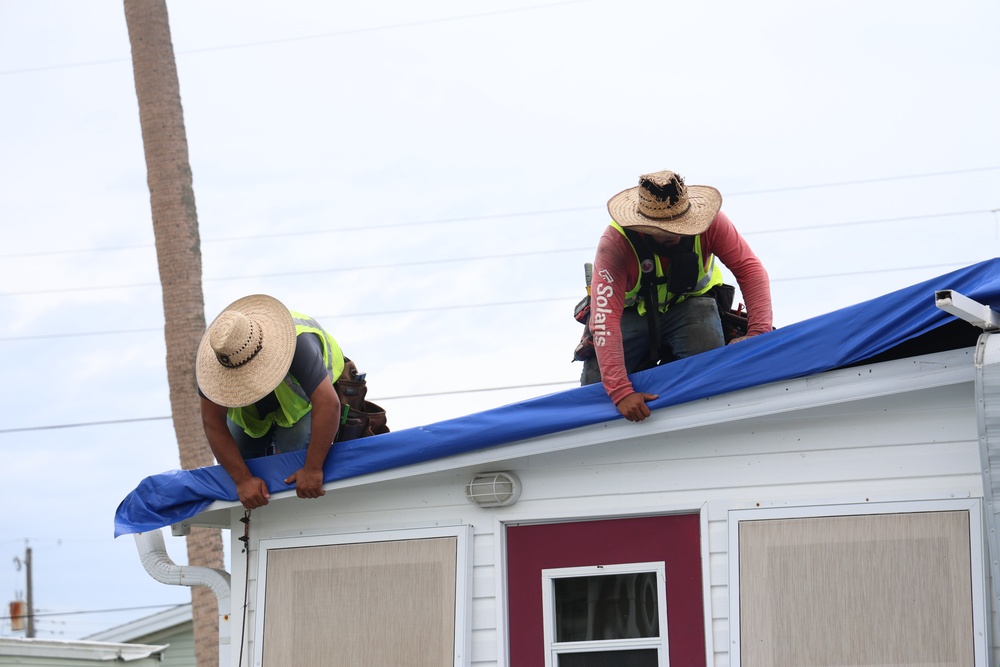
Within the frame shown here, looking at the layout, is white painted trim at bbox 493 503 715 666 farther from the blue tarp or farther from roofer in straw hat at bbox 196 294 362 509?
roofer in straw hat at bbox 196 294 362 509

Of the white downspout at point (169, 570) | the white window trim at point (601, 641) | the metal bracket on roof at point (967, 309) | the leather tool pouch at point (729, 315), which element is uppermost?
the leather tool pouch at point (729, 315)

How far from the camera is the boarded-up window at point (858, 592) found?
16.5ft

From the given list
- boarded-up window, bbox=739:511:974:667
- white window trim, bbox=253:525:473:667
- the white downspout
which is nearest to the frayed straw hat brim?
boarded-up window, bbox=739:511:974:667

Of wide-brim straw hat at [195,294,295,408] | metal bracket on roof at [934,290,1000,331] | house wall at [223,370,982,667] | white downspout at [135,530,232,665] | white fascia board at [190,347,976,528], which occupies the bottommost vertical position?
white downspout at [135,530,232,665]

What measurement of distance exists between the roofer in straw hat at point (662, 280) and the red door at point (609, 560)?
0.54 meters

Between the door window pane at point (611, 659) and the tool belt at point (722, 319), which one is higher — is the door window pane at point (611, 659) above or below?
below

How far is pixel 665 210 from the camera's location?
5902 millimetres

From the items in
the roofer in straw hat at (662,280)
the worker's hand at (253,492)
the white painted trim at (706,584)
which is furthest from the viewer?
the worker's hand at (253,492)

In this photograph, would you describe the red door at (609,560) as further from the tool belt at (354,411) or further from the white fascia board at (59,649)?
the white fascia board at (59,649)

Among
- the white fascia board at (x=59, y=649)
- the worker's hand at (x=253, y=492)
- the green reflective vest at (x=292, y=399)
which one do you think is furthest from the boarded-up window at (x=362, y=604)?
the white fascia board at (x=59, y=649)

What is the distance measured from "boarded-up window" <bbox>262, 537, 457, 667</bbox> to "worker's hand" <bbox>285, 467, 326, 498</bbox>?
0.95ft

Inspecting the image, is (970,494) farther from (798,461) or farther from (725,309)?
(725,309)

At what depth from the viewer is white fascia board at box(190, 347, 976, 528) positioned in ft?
16.8

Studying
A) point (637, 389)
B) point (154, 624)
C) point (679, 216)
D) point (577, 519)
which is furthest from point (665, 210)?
point (154, 624)
